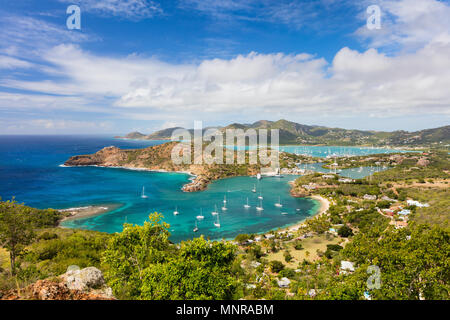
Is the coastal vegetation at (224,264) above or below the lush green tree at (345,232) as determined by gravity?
above

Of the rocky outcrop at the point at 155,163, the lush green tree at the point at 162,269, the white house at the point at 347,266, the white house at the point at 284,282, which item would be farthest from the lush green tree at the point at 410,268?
the rocky outcrop at the point at 155,163

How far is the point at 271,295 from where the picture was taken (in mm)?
18938

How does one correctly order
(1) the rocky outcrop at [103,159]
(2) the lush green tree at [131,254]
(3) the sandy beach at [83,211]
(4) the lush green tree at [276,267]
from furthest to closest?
(1) the rocky outcrop at [103,159] → (3) the sandy beach at [83,211] → (4) the lush green tree at [276,267] → (2) the lush green tree at [131,254]

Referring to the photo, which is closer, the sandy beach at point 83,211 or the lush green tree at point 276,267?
the lush green tree at point 276,267

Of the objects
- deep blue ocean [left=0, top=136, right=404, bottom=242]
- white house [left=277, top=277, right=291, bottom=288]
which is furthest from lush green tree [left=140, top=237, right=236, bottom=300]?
deep blue ocean [left=0, top=136, right=404, bottom=242]

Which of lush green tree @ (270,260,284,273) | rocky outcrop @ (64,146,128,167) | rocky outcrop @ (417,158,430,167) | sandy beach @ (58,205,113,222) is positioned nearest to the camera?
lush green tree @ (270,260,284,273)

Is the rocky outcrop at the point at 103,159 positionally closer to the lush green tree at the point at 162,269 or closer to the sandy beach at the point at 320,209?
the sandy beach at the point at 320,209

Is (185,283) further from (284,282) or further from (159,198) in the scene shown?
(159,198)

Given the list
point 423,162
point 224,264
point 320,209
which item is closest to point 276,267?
point 224,264

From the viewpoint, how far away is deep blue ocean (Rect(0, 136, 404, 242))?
4815 centimetres

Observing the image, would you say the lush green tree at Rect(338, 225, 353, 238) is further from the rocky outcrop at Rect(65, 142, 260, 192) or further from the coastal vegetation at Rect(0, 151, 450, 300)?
the rocky outcrop at Rect(65, 142, 260, 192)

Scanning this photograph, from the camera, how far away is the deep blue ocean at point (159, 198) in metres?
48.2

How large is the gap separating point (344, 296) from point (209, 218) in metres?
42.1
